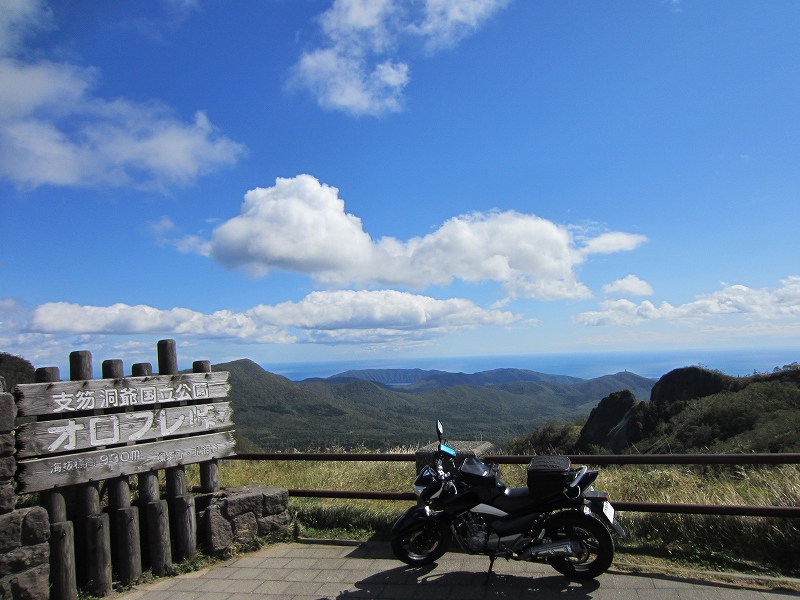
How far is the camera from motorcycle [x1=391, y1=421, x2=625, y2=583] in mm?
5020

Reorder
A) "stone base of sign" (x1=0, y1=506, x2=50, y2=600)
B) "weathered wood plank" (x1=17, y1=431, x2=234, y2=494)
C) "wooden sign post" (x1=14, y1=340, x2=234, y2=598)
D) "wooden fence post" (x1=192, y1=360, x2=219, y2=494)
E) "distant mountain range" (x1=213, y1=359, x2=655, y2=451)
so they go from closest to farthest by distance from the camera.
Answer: "stone base of sign" (x1=0, y1=506, x2=50, y2=600) < "weathered wood plank" (x1=17, y1=431, x2=234, y2=494) < "wooden sign post" (x1=14, y1=340, x2=234, y2=598) < "wooden fence post" (x1=192, y1=360, x2=219, y2=494) < "distant mountain range" (x1=213, y1=359, x2=655, y2=451)

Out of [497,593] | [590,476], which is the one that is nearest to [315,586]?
[497,593]

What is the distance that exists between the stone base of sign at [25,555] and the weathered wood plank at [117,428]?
1.88 feet

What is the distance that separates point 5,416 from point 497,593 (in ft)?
14.9

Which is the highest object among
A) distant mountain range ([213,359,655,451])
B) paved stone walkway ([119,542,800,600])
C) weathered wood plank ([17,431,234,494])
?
weathered wood plank ([17,431,234,494])

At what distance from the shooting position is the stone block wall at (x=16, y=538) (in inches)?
189

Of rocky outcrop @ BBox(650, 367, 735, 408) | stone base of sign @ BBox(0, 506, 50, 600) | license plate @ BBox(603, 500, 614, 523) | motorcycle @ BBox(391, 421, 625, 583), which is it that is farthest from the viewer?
rocky outcrop @ BBox(650, 367, 735, 408)

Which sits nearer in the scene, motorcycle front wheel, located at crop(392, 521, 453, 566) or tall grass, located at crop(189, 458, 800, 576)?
tall grass, located at crop(189, 458, 800, 576)

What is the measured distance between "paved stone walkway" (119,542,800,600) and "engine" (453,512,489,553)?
0.30m

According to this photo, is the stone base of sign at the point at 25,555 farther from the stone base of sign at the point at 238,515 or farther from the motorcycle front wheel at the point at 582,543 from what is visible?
the motorcycle front wheel at the point at 582,543

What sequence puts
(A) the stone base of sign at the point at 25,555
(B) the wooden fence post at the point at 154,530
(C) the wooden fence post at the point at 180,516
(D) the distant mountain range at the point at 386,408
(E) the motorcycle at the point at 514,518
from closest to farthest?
(A) the stone base of sign at the point at 25,555, (E) the motorcycle at the point at 514,518, (B) the wooden fence post at the point at 154,530, (C) the wooden fence post at the point at 180,516, (D) the distant mountain range at the point at 386,408

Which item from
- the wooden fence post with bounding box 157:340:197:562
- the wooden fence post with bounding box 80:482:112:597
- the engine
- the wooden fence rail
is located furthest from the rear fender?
the wooden fence post with bounding box 80:482:112:597

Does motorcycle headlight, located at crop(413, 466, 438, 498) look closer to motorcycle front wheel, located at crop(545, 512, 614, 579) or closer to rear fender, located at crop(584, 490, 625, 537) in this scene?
motorcycle front wheel, located at crop(545, 512, 614, 579)

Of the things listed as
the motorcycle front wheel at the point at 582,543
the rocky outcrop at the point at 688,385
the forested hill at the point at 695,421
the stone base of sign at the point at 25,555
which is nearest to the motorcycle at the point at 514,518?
the motorcycle front wheel at the point at 582,543
